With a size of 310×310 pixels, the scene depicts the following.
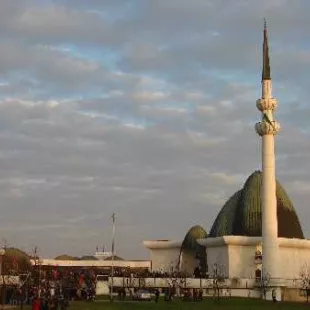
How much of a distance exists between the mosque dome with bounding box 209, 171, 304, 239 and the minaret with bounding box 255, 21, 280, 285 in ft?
42.4

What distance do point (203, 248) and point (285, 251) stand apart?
12059mm

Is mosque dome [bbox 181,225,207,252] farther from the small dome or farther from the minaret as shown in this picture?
the minaret

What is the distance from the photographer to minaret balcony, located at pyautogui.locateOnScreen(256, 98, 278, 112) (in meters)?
67.8

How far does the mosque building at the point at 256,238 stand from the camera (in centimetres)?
6731

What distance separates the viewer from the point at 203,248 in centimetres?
8700

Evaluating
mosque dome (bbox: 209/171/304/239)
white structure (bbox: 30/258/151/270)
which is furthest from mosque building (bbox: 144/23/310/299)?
white structure (bbox: 30/258/151/270)

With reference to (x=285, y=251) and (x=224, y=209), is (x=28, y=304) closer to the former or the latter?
(x=285, y=251)

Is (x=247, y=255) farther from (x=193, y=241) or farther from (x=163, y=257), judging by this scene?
(x=163, y=257)

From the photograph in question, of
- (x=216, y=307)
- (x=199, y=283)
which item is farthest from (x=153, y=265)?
(x=216, y=307)

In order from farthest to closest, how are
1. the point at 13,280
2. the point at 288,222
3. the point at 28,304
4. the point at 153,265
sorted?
the point at 153,265, the point at 288,222, the point at 13,280, the point at 28,304

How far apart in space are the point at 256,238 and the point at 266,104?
16703mm

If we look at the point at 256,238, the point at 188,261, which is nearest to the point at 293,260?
the point at 256,238

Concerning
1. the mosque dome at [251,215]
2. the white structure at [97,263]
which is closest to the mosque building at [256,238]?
the mosque dome at [251,215]

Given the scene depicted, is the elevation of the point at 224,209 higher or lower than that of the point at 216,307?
higher
